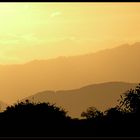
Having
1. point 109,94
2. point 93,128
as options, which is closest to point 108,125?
point 93,128

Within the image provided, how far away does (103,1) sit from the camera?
291cm

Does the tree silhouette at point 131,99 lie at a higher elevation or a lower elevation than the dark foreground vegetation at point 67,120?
higher

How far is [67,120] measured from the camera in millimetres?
8719

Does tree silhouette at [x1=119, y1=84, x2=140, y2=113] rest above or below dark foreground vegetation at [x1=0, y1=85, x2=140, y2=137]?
above

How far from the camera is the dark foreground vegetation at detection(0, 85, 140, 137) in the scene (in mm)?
6145

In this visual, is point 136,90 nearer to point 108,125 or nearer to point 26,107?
point 26,107

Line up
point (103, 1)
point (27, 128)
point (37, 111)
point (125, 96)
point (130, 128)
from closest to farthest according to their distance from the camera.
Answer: point (103, 1) → point (130, 128) → point (27, 128) → point (37, 111) → point (125, 96)

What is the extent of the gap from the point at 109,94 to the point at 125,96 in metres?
177

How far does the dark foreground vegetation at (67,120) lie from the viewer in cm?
614

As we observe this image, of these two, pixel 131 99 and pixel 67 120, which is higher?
pixel 131 99

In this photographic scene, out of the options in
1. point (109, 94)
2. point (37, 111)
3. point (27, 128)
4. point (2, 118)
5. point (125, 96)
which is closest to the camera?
point (27, 128)

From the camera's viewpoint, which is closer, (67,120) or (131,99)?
(67,120)

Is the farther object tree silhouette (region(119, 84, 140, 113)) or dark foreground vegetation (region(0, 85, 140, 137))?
tree silhouette (region(119, 84, 140, 113))

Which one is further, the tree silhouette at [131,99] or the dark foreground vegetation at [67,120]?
the tree silhouette at [131,99]
